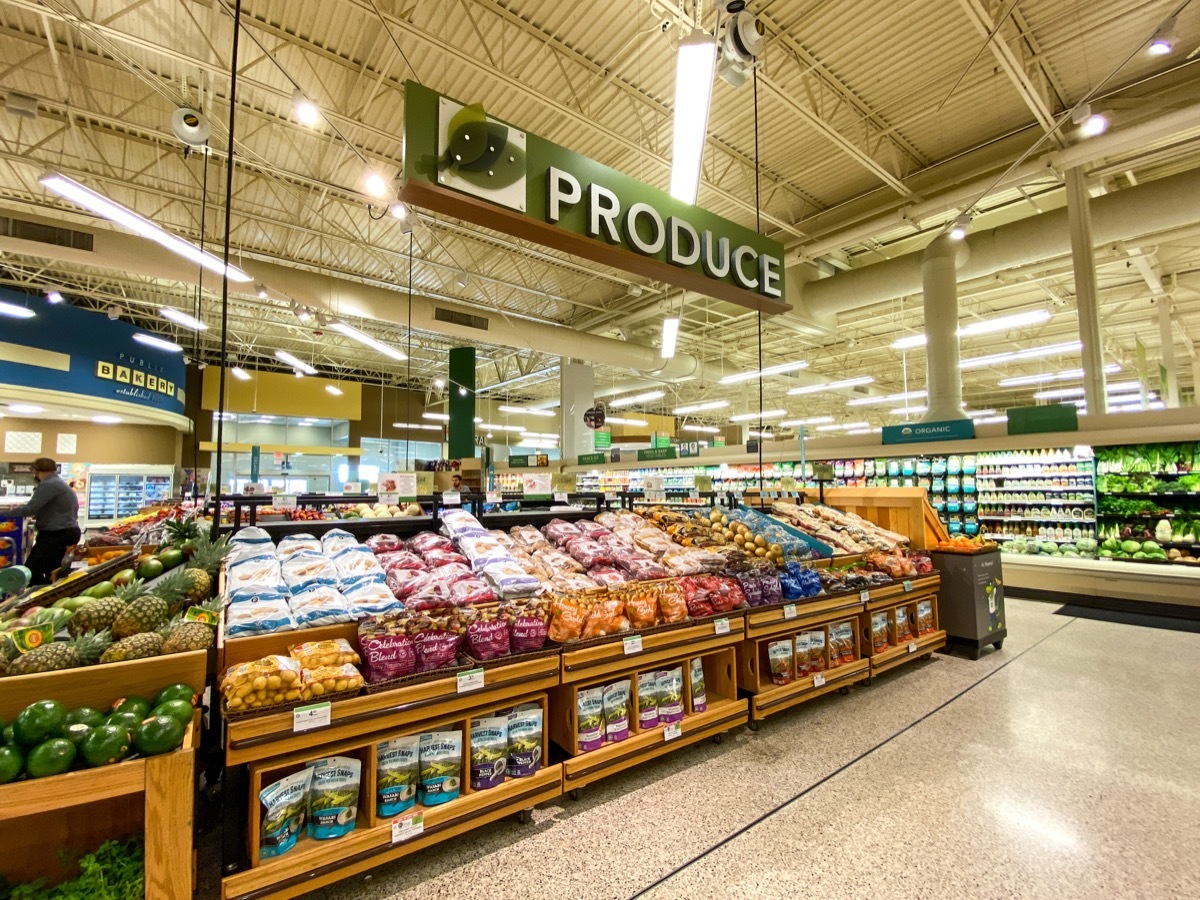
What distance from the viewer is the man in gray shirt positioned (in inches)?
222

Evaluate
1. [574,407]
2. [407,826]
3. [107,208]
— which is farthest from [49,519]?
[574,407]

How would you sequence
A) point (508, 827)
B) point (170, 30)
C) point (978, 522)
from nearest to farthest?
point (508, 827) → point (170, 30) → point (978, 522)

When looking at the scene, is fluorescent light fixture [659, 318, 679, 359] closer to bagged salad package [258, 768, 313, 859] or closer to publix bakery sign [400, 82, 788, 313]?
publix bakery sign [400, 82, 788, 313]

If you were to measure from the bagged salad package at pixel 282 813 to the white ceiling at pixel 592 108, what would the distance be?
5657 millimetres

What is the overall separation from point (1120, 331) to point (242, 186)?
20.0 meters

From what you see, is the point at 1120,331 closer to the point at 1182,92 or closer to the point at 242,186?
the point at 1182,92

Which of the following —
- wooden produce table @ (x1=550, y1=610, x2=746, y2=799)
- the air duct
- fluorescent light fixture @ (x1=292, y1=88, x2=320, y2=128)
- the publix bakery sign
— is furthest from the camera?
the air duct

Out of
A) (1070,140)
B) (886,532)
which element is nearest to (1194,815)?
(886,532)

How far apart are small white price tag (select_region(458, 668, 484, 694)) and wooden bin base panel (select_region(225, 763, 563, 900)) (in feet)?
1.37

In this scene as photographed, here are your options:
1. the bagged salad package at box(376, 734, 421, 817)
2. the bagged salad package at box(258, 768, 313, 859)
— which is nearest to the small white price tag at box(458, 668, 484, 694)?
the bagged salad package at box(376, 734, 421, 817)

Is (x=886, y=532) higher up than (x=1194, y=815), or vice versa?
(x=886, y=532)

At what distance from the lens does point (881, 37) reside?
5762 millimetres

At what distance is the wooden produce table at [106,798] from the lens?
1.40 metres

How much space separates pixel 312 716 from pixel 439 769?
57cm
